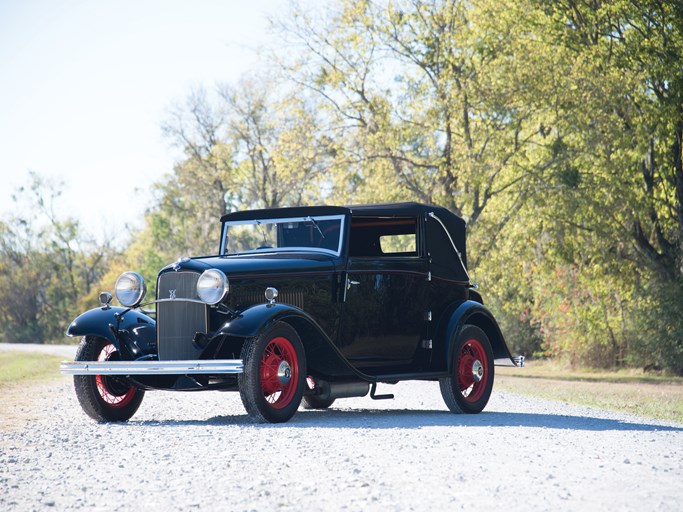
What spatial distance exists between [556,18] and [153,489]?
917 inches

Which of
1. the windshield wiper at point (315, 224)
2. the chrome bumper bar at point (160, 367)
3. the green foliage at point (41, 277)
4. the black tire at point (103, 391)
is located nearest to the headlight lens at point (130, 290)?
the black tire at point (103, 391)

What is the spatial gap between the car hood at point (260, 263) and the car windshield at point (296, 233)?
0.29 metres

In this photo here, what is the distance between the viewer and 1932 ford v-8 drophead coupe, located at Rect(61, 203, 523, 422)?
10.1 meters

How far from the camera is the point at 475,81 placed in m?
26.6

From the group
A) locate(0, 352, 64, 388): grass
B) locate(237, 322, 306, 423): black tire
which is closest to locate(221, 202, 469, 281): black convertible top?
locate(237, 322, 306, 423): black tire

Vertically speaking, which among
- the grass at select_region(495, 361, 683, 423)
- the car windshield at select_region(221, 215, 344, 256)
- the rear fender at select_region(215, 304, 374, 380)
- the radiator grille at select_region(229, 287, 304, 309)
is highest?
the car windshield at select_region(221, 215, 344, 256)

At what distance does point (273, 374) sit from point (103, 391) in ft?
7.43

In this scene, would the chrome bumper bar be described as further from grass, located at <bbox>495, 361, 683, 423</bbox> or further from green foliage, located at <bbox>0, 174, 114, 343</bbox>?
green foliage, located at <bbox>0, 174, 114, 343</bbox>

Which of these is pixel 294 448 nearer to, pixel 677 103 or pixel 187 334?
pixel 187 334

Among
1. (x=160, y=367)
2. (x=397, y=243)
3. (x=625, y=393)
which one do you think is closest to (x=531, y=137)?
(x=625, y=393)

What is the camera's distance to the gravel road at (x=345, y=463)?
610 centimetres

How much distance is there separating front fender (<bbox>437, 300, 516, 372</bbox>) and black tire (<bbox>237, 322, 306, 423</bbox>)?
224 cm

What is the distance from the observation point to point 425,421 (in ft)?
35.1

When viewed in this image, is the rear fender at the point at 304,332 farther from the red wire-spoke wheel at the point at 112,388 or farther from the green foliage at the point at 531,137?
the green foliage at the point at 531,137
